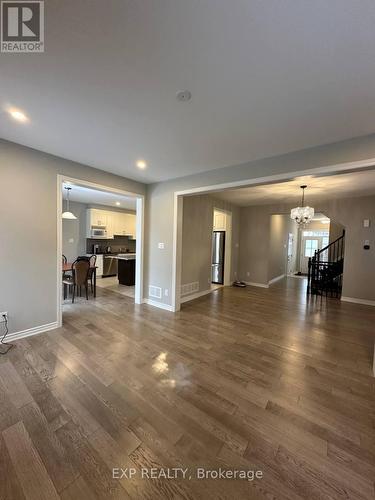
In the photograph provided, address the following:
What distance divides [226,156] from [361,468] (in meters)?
3.38

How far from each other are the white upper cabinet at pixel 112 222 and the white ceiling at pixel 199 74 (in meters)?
5.07

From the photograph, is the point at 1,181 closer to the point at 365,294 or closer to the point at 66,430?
the point at 66,430

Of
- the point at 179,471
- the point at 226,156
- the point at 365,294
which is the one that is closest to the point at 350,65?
the point at 226,156

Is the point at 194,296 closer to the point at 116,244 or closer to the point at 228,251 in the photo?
the point at 228,251

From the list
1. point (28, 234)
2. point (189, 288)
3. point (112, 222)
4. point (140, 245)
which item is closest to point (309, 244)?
point (189, 288)

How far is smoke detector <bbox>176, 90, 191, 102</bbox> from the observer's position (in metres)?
1.80

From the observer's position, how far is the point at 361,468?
54.6 inches

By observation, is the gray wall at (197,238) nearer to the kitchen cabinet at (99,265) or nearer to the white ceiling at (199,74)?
the white ceiling at (199,74)

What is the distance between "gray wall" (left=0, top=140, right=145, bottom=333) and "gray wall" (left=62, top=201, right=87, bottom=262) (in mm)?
4420

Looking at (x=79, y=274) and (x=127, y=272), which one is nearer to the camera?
(x=79, y=274)

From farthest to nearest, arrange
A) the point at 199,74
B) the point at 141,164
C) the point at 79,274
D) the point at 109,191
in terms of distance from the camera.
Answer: the point at 79,274 < the point at 109,191 < the point at 141,164 < the point at 199,74

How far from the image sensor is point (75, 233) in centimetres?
752

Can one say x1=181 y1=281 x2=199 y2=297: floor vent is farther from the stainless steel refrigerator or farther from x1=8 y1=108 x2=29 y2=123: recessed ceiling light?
x1=8 y1=108 x2=29 y2=123: recessed ceiling light

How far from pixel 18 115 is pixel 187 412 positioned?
3.40 meters
